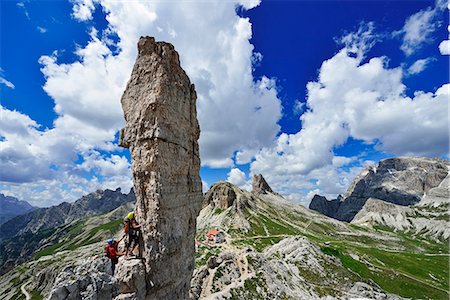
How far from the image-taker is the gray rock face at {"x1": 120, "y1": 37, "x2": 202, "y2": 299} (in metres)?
25.2

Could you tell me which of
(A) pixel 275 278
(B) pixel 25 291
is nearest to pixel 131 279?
(A) pixel 275 278

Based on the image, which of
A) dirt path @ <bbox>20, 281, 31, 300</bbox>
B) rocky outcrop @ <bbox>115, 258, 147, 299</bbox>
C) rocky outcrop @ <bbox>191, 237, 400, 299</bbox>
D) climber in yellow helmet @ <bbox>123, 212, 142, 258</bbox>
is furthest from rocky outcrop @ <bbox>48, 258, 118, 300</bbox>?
dirt path @ <bbox>20, 281, 31, 300</bbox>

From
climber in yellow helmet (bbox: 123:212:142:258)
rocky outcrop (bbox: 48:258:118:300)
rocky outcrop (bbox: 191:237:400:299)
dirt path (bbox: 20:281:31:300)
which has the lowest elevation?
dirt path (bbox: 20:281:31:300)

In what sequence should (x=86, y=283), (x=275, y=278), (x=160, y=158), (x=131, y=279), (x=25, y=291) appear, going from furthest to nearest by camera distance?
(x=25, y=291) < (x=275, y=278) < (x=160, y=158) < (x=86, y=283) < (x=131, y=279)

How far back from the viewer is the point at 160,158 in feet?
83.6

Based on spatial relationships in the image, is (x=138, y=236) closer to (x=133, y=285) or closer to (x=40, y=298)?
(x=133, y=285)

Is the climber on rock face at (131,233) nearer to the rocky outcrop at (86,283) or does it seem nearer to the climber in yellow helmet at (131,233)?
the climber in yellow helmet at (131,233)

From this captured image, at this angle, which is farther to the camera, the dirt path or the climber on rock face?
the dirt path

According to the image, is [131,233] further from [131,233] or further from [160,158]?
[160,158]

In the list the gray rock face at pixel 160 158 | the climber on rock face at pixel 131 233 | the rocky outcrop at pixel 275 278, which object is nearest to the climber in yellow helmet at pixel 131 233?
the climber on rock face at pixel 131 233

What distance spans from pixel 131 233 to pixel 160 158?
303 inches

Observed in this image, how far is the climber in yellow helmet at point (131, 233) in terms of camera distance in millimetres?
25531

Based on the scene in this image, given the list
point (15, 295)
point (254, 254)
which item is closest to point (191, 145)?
point (254, 254)

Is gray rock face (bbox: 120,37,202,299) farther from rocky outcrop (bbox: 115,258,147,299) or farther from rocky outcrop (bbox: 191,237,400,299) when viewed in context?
rocky outcrop (bbox: 191,237,400,299)
